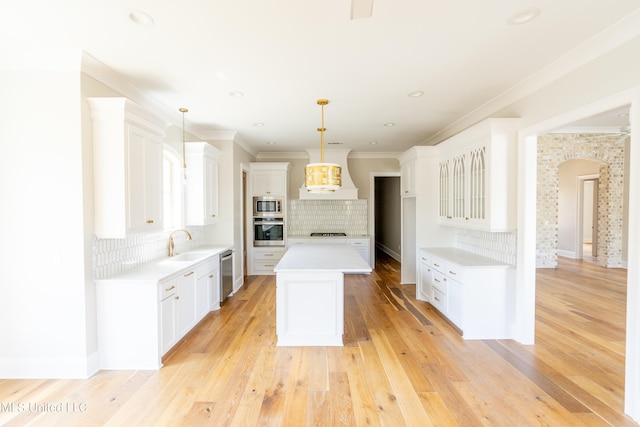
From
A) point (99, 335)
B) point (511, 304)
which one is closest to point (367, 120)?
point (511, 304)

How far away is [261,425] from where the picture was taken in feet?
6.48

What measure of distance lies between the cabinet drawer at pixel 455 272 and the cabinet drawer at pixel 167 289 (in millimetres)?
3181

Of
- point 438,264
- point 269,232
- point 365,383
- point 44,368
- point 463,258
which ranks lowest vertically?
point 365,383

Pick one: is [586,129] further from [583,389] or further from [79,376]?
[79,376]

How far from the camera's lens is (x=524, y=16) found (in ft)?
6.30

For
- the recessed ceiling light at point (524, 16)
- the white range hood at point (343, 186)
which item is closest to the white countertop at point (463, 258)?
the white range hood at point (343, 186)

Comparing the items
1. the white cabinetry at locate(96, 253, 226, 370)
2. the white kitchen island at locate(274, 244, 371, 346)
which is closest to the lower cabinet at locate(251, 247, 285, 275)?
the white kitchen island at locate(274, 244, 371, 346)

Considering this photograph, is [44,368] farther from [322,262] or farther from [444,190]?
[444,190]

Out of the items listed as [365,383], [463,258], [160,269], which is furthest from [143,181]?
[463,258]

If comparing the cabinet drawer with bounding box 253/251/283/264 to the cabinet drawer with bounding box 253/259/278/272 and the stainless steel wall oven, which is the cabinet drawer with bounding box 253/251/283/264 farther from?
the stainless steel wall oven

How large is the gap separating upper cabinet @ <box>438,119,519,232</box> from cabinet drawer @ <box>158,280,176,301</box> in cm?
348

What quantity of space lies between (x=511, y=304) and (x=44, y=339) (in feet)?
15.2

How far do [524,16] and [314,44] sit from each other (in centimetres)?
142

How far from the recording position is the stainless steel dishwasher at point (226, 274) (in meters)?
4.42
